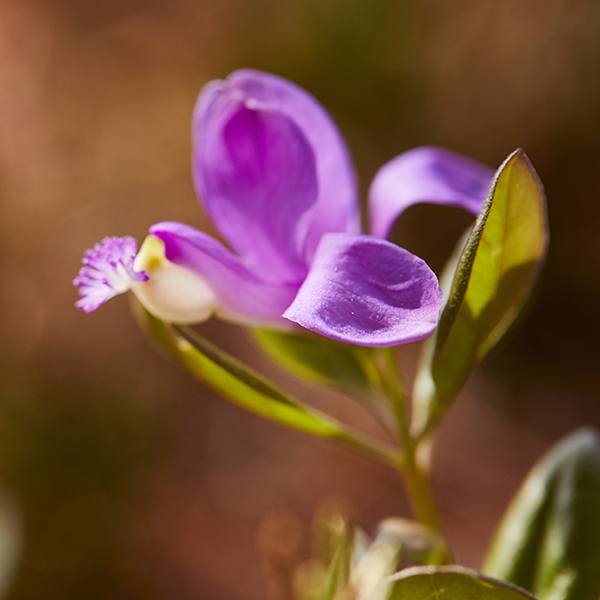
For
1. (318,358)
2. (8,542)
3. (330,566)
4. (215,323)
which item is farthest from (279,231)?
(215,323)

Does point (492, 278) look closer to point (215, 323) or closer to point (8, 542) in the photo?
point (8, 542)

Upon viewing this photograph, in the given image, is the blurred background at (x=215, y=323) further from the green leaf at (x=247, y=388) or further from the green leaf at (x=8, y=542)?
the green leaf at (x=247, y=388)

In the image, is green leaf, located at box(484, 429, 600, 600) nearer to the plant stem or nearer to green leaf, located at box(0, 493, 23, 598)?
the plant stem

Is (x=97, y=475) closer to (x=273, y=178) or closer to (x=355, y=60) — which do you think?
(x=355, y=60)

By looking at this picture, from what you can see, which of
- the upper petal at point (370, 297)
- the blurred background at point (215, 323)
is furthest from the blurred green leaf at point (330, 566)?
the blurred background at point (215, 323)

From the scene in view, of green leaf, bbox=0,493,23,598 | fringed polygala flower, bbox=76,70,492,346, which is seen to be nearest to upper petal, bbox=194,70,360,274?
fringed polygala flower, bbox=76,70,492,346

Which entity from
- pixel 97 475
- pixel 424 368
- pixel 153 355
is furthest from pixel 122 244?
pixel 153 355
